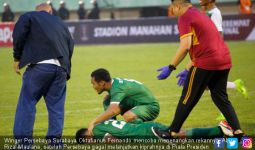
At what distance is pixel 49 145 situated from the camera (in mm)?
9164

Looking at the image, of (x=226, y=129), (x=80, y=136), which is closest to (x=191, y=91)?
(x=226, y=129)

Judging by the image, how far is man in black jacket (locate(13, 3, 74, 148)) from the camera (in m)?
8.95

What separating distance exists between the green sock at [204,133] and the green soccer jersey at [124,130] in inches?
15.1

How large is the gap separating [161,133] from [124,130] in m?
0.56

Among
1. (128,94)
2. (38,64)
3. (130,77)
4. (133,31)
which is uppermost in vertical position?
(38,64)

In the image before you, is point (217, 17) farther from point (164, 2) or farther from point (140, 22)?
point (164, 2)

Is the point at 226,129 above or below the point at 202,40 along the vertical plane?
below

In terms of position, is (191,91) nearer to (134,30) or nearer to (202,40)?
(202,40)

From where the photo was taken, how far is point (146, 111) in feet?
34.8

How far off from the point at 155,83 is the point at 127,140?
320 inches

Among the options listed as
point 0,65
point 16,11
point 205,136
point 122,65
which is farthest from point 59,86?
point 16,11

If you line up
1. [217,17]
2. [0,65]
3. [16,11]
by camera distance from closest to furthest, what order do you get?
[217,17] → [0,65] → [16,11]

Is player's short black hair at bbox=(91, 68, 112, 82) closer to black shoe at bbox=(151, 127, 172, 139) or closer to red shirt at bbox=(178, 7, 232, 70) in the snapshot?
black shoe at bbox=(151, 127, 172, 139)

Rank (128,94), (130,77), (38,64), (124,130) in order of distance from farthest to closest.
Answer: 1. (130,77)
2. (128,94)
3. (124,130)
4. (38,64)
